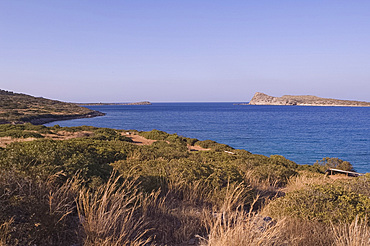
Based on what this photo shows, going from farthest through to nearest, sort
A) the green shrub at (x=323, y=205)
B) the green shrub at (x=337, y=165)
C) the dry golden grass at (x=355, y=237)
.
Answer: the green shrub at (x=337, y=165), the green shrub at (x=323, y=205), the dry golden grass at (x=355, y=237)

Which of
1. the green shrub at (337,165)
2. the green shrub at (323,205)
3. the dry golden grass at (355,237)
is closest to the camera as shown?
the dry golden grass at (355,237)

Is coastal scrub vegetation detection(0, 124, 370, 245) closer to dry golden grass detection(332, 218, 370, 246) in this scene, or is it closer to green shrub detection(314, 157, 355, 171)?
dry golden grass detection(332, 218, 370, 246)

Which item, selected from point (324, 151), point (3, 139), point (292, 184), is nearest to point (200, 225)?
point (292, 184)

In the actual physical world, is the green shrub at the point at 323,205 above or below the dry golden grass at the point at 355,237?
below

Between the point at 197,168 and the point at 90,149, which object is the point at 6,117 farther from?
the point at 197,168

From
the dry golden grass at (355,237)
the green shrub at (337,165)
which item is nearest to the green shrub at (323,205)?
the dry golden grass at (355,237)

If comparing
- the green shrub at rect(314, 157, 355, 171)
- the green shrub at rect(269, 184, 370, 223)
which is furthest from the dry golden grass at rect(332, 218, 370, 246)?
the green shrub at rect(314, 157, 355, 171)

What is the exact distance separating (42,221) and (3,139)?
19.6 metres

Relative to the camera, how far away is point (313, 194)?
5.38 meters

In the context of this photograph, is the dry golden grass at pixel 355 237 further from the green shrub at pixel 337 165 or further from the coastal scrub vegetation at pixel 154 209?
the green shrub at pixel 337 165

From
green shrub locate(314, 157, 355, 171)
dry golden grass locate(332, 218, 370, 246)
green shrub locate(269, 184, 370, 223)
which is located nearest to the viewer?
dry golden grass locate(332, 218, 370, 246)

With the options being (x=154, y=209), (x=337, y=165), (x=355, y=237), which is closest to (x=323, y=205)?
(x=355, y=237)

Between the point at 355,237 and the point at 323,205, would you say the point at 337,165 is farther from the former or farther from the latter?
the point at 355,237

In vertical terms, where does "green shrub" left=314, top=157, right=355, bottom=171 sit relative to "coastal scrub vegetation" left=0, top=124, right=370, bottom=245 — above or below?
below
